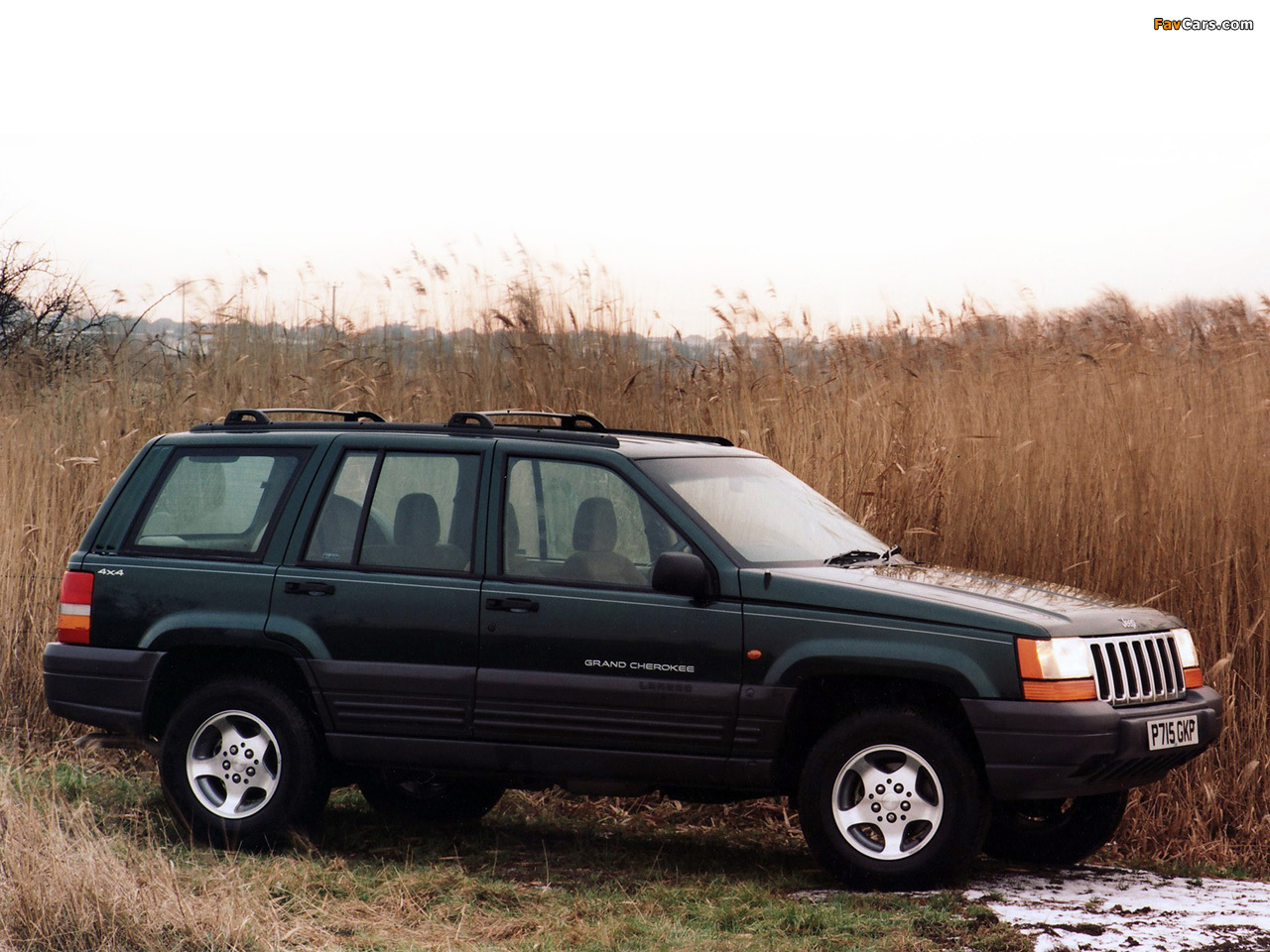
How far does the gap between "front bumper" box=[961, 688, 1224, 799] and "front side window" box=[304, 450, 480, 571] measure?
2305 millimetres

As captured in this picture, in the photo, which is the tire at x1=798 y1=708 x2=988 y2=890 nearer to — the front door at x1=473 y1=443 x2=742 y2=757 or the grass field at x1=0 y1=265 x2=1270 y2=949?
the grass field at x1=0 y1=265 x2=1270 y2=949

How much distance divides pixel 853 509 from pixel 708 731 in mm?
3322

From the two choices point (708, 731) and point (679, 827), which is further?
point (679, 827)

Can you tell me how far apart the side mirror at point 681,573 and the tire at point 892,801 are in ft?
2.66

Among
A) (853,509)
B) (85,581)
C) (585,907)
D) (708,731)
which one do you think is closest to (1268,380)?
(853,509)

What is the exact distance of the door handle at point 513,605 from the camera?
626 cm

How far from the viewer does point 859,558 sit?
653 cm

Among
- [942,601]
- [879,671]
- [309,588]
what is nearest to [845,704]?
[879,671]

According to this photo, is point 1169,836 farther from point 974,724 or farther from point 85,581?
point 85,581

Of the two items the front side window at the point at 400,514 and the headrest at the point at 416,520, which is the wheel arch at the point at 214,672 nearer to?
the front side window at the point at 400,514

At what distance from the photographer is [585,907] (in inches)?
226

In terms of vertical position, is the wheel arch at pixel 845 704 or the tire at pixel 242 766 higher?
the wheel arch at pixel 845 704

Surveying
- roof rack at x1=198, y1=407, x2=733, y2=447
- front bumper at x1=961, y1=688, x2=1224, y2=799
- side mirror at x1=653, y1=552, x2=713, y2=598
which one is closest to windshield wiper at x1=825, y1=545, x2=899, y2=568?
side mirror at x1=653, y1=552, x2=713, y2=598

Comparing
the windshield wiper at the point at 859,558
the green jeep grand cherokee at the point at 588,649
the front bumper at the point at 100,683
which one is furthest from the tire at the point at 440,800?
the windshield wiper at the point at 859,558
